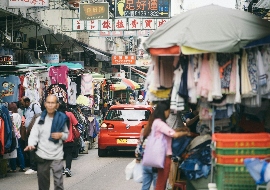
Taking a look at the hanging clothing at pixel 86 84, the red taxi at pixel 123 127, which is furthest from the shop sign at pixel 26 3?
the hanging clothing at pixel 86 84

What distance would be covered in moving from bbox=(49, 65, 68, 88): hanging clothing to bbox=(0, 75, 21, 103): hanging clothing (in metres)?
1.49

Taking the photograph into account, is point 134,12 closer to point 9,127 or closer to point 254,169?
point 9,127

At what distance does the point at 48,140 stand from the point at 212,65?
9.03 ft

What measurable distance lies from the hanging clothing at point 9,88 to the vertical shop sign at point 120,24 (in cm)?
1039

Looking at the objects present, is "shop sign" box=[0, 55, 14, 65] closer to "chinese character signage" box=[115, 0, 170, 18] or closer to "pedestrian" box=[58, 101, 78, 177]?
"pedestrian" box=[58, 101, 78, 177]

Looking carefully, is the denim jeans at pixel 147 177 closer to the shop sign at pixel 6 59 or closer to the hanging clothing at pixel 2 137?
the hanging clothing at pixel 2 137

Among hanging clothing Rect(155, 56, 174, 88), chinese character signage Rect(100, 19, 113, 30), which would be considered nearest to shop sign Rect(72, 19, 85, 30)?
chinese character signage Rect(100, 19, 113, 30)

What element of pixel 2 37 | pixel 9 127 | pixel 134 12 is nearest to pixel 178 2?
pixel 134 12

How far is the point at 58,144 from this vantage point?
8.61 meters

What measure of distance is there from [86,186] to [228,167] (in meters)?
5.27

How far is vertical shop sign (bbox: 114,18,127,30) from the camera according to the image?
1020 inches

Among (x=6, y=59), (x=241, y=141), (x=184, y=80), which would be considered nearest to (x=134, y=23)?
(x=6, y=59)

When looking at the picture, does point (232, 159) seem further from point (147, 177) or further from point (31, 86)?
point (31, 86)

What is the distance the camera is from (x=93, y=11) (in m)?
23.4
